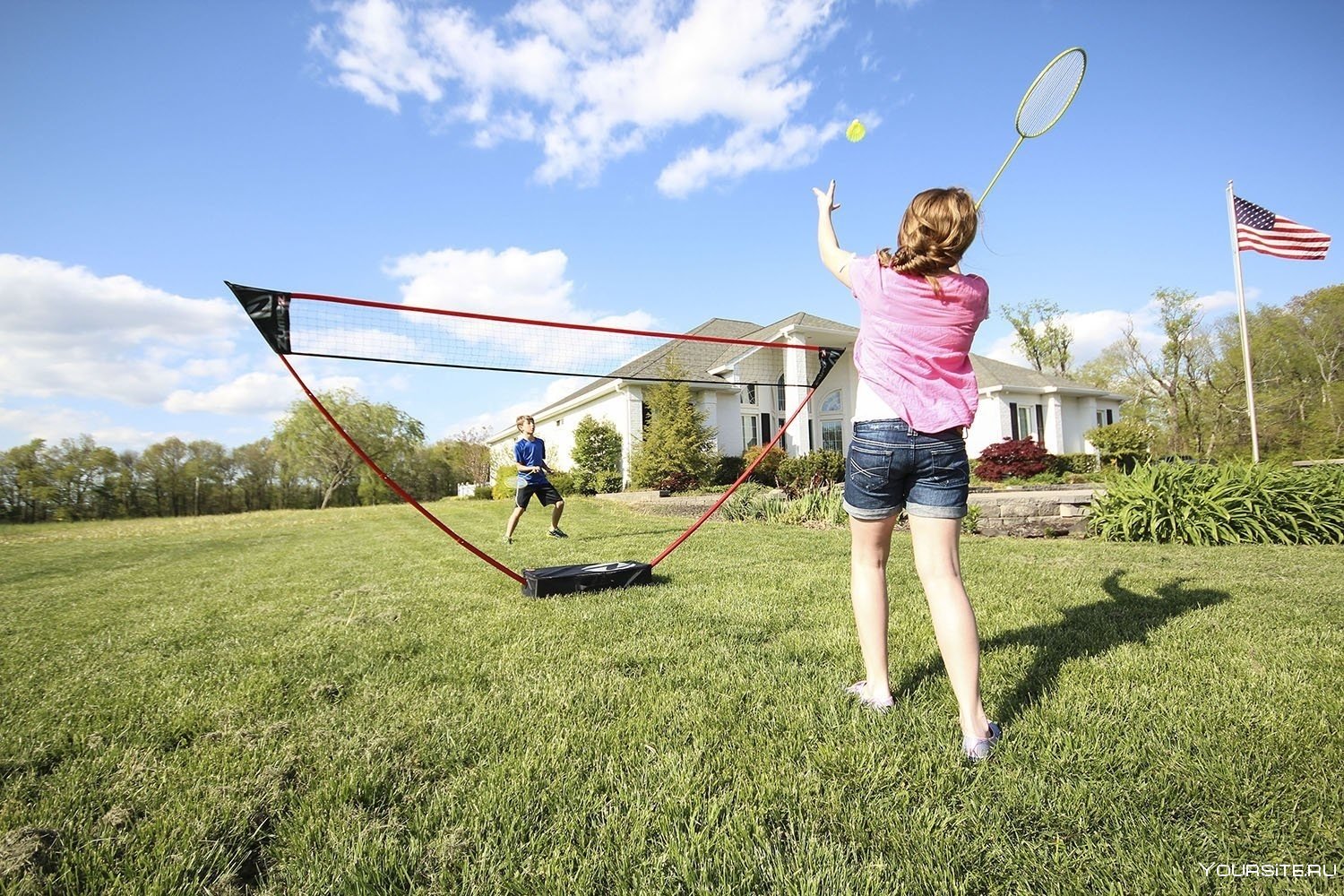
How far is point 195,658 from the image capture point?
3.30 meters

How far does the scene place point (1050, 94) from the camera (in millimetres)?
3830

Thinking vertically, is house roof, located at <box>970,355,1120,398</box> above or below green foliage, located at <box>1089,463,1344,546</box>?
above

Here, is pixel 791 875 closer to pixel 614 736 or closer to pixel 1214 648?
pixel 614 736

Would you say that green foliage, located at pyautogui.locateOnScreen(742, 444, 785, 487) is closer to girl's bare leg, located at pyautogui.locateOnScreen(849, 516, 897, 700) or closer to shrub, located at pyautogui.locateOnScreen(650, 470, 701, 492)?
shrub, located at pyautogui.locateOnScreen(650, 470, 701, 492)

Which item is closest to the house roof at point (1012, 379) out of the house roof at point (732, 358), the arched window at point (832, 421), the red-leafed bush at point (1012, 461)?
the house roof at point (732, 358)

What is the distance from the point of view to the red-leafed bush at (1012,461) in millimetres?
20906

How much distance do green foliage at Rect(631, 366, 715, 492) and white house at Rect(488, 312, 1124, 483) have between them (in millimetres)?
1366

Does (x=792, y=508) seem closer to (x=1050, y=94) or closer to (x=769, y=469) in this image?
(x=1050, y=94)

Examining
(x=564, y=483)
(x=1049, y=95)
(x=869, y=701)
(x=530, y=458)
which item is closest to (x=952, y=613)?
(x=869, y=701)

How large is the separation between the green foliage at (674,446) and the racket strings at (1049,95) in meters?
14.8

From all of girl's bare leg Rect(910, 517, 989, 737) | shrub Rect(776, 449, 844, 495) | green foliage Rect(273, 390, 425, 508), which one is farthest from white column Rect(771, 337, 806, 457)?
green foliage Rect(273, 390, 425, 508)

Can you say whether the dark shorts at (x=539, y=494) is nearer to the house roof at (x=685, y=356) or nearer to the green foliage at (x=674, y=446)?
the green foliage at (x=674, y=446)

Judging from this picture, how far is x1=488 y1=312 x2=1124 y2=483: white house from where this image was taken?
21.5m

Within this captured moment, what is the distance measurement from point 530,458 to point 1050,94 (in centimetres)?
700
